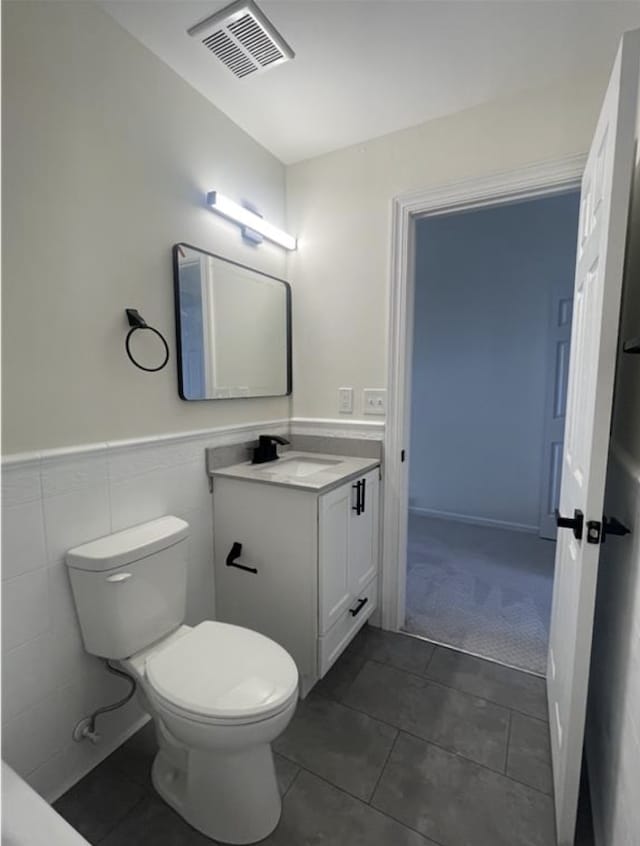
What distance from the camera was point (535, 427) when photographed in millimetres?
3197

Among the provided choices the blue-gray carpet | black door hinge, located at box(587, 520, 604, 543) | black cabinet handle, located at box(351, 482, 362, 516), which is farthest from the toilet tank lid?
the blue-gray carpet

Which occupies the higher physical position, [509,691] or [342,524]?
[342,524]

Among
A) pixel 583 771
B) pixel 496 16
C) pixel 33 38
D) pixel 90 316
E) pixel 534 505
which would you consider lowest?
pixel 583 771

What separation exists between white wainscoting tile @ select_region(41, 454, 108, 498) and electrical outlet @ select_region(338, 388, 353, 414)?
3.69 feet

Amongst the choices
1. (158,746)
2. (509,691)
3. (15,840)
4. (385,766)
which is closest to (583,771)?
(509,691)

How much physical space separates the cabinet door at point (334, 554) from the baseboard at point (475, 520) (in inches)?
84.2

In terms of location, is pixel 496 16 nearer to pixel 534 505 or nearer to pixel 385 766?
pixel 385 766

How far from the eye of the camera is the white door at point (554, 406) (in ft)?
10.00

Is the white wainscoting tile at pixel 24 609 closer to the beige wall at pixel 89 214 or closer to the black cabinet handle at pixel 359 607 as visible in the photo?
the beige wall at pixel 89 214

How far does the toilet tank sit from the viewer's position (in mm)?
1200

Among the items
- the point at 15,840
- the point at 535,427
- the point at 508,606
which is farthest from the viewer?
the point at 535,427

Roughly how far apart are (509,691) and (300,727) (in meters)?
0.86

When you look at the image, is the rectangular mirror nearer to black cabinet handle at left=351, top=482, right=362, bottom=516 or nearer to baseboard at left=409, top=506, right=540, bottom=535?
black cabinet handle at left=351, top=482, right=362, bottom=516

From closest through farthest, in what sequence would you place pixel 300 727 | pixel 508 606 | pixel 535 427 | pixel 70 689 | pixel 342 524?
pixel 70 689 → pixel 300 727 → pixel 342 524 → pixel 508 606 → pixel 535 427
